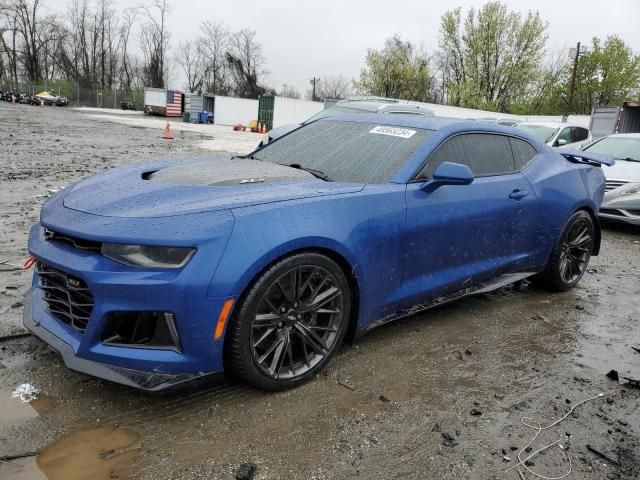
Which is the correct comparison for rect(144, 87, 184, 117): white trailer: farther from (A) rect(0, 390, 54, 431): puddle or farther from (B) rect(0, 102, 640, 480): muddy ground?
(A) rect(0, 390, 54, 431): puddle

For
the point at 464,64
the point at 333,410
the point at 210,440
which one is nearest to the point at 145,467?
the point at 210,440

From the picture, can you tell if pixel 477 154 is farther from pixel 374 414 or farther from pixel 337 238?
pixel 374 414

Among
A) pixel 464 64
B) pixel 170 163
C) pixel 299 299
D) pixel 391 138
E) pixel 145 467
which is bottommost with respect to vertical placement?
pixel 145 467

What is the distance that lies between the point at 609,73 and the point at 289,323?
167 ft

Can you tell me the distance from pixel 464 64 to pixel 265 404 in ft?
178

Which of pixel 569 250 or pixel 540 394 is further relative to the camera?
pixel 569 250

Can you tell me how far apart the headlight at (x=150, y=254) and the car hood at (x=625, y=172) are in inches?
293

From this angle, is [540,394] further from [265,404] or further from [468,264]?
[265,404]

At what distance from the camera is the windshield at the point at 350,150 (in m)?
3.33

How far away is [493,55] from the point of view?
4906 cm

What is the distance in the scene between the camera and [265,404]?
2646 mm

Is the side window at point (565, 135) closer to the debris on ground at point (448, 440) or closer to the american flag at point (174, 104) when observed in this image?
the debris on ground at point (448, 440)

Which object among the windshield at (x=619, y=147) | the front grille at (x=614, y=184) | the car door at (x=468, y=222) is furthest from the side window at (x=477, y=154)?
the windshield at (x=619, y=147)

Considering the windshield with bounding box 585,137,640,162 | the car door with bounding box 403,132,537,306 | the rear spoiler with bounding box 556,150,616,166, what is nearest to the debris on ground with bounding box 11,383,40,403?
the car door with bounding box 403,132,537,306
